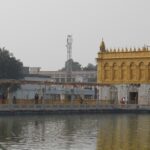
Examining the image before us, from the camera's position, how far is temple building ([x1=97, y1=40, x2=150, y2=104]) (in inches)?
3497

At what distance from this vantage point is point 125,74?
91.9 metres

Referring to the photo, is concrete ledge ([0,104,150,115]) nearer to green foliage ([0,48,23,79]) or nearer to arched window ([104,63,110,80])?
arched window ([104,63,110,80])

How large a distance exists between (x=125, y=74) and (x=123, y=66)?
1.55 m

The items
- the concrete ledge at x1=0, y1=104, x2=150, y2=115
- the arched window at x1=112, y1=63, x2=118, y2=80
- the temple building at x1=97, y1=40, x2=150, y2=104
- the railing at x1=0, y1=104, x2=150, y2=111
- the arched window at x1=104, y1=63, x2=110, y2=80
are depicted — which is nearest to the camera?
the concrete ledge at x1=0, y1=104, x2=150, y2=115

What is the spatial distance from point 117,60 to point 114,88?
5.03m

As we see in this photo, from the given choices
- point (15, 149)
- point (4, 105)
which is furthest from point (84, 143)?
point (4, 105)

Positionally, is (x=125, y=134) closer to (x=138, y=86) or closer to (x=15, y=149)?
(x=15, y=149)

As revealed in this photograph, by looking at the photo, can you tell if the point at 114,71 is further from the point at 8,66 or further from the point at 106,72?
the point at 8,66

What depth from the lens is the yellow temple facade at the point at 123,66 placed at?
293 ft

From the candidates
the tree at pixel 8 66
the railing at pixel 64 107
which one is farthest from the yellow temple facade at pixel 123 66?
the tree at pixel 8 66

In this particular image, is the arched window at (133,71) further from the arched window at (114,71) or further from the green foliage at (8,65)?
the green foliage at (8,65)

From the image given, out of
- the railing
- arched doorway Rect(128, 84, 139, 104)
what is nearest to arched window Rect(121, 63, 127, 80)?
arched doorway Rect(128, 84, 139, 104)

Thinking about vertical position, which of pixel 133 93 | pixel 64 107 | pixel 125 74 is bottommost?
pixel 64 107

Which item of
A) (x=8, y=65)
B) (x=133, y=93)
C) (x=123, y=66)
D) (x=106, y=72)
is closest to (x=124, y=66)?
(x=123, y=66)
